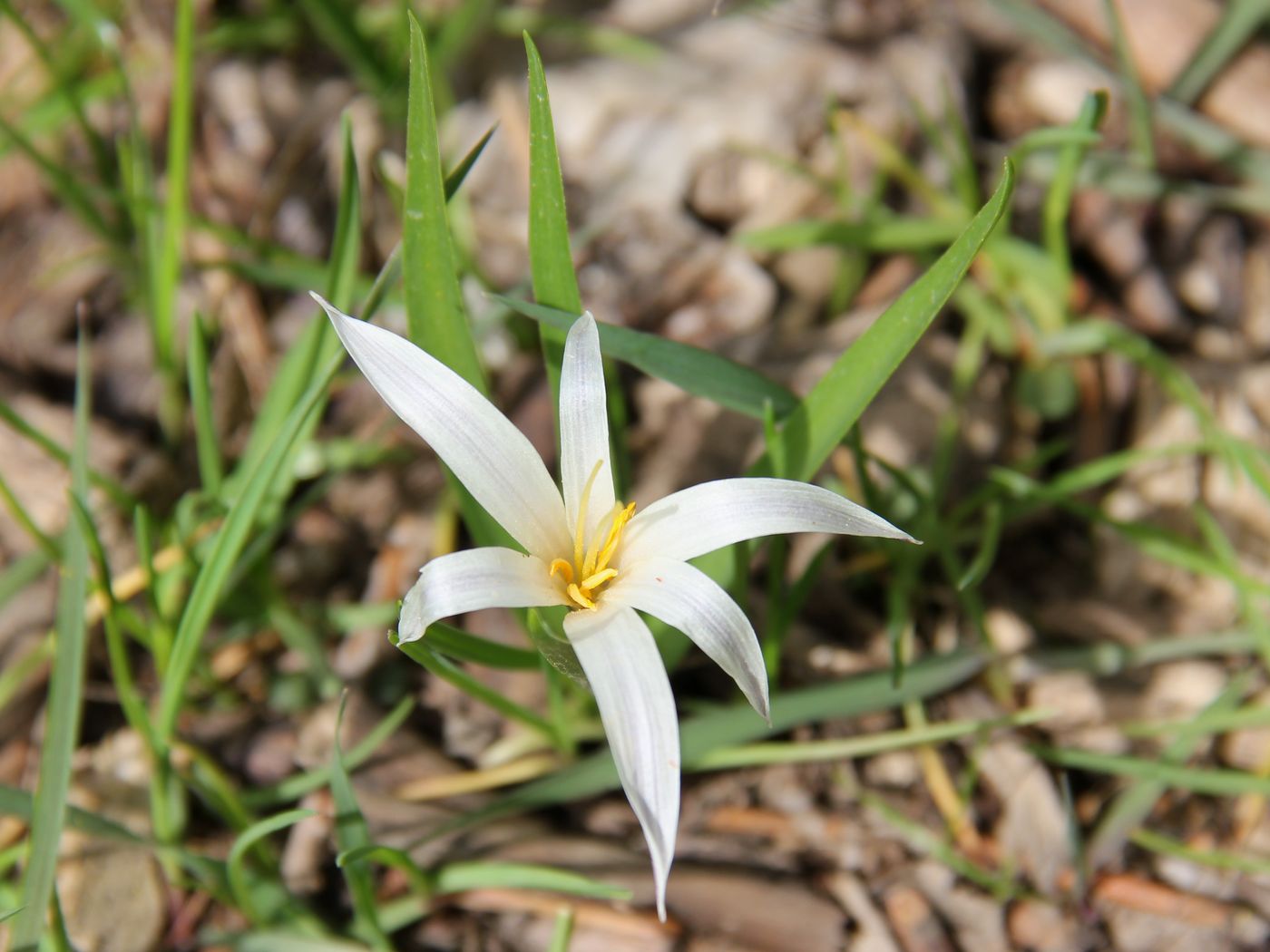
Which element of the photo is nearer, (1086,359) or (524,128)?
(1086,359)

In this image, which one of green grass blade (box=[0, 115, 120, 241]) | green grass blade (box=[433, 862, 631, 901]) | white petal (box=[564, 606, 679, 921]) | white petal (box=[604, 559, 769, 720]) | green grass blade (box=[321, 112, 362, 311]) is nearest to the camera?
white petal (box=[564, 606, 679, 921])

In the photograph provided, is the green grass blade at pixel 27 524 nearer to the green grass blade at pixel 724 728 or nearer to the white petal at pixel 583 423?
the green grass blade at pixel 724 728

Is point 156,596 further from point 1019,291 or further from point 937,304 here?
point 1019,291

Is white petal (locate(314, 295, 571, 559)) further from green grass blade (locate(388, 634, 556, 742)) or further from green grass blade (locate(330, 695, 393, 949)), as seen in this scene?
green grass blade (locate(330, 695, 393, 949))

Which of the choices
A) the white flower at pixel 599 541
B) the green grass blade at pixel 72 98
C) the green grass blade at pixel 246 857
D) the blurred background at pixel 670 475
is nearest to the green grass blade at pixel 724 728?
the blurred background at pixel 670 475

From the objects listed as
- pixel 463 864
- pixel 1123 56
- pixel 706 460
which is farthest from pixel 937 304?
pixel 1123 56

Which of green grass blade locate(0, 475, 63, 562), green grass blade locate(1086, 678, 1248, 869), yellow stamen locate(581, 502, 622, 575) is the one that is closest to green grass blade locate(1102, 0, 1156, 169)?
green grass blade locate(1086, 678, 1248, 869)
